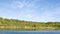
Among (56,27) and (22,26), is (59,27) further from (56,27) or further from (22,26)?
(22,26)

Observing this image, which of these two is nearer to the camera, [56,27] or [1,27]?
[1,27]

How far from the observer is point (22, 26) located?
156 metres

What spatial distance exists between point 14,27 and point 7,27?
8.07 meters

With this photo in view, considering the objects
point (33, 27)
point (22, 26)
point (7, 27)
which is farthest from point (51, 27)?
point (7, 27)

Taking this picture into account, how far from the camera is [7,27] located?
478ft

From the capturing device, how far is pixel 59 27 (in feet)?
509

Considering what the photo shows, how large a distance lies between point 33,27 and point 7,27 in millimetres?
25918

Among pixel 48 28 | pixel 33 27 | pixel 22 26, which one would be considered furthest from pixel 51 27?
pixel 22 26

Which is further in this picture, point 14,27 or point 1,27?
point 14,27

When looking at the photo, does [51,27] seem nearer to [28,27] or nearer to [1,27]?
[28,27]

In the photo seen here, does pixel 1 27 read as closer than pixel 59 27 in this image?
Yes

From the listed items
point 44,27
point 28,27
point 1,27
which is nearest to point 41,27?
point 44,27

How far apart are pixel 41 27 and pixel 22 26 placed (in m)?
18.5

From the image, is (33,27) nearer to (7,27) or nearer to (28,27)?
(28,27)
